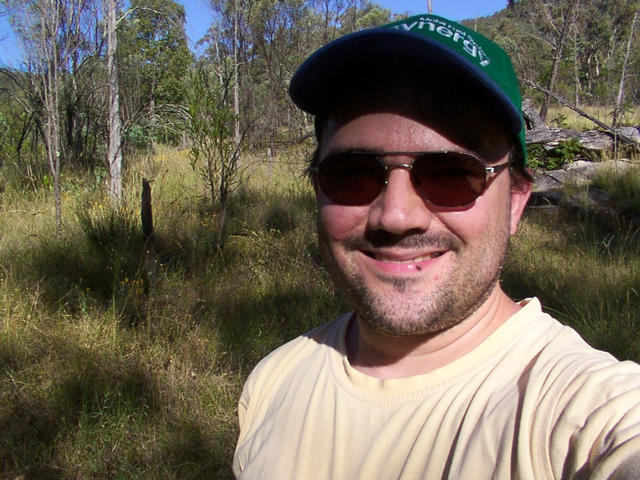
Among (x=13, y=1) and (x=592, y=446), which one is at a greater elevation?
(x=13, y=1)

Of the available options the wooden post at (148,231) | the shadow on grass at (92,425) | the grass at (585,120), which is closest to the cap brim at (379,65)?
the shadow on grass at (92,425)

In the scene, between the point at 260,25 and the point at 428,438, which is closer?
the point at 428,438

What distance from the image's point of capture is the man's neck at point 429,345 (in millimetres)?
1116

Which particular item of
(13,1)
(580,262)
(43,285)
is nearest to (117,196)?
(43,285)

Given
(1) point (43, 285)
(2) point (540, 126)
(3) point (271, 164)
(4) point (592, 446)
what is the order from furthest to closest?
(3) point (271, 164), (2) point (540, 126), (1) point (43, 285), (4) point (592, 446)

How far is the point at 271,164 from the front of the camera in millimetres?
8234

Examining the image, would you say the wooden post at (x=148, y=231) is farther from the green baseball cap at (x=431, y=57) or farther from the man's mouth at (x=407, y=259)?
the man's mouth at (x=407, y=259)

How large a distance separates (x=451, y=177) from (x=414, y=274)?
0.77 feet

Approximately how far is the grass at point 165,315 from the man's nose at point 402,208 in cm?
191

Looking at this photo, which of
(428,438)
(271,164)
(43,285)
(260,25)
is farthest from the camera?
(260,25)

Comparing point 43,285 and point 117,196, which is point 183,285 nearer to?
point 43,285

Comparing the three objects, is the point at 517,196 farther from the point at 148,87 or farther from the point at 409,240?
the point at 148,87

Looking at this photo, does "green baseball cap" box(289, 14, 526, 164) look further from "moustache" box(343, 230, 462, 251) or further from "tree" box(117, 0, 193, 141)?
"tree" box(117, 0, 193, 141)

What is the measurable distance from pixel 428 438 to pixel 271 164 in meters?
7.55
